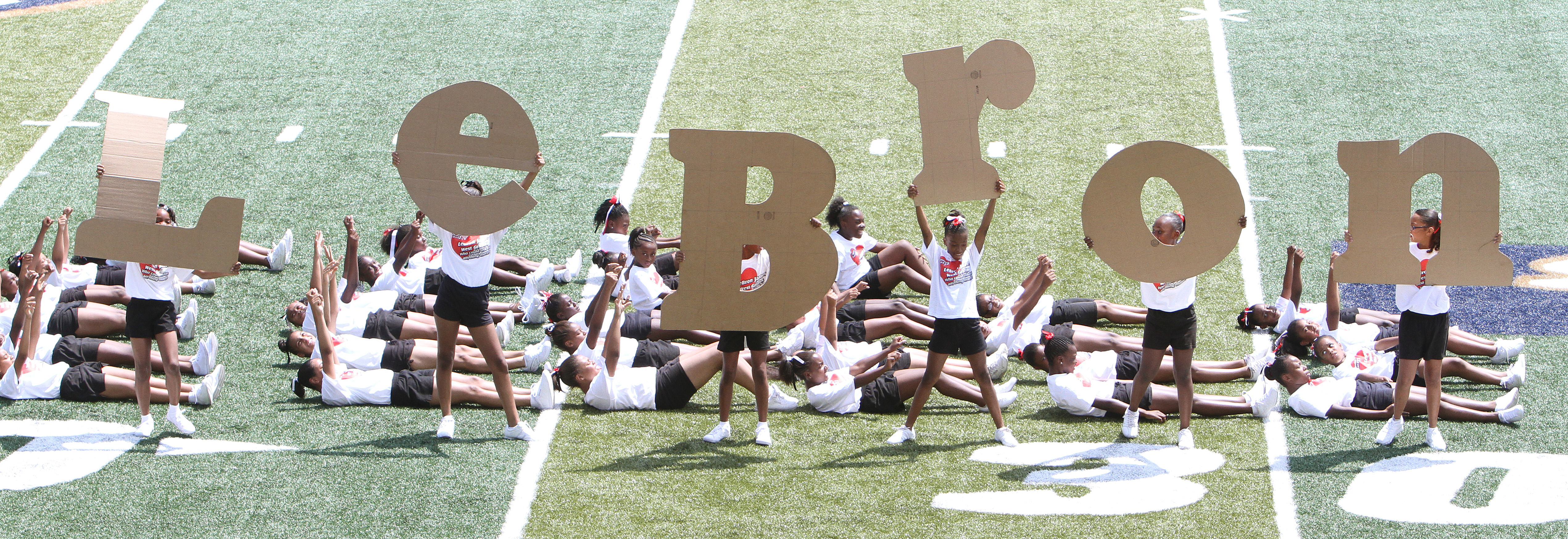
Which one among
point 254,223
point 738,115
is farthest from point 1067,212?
point 254,223

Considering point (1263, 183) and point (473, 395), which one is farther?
point (1263, 183)

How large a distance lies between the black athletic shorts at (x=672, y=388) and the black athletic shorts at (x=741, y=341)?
2.91 ft

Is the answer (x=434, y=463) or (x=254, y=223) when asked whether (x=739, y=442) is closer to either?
(x=434, y=463)

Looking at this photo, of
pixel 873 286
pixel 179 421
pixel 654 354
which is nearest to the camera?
pixel 179 421

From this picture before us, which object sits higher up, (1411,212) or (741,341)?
(1411,212)

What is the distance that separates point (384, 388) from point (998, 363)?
4063mm

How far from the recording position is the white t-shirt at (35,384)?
859cm

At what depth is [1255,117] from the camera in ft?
44.5

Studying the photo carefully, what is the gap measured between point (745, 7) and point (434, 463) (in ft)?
32.4

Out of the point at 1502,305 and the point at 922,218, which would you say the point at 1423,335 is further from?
the point at 1502,305

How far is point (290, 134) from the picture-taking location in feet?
45.5

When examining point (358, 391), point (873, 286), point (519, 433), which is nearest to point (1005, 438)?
point (873, 286)

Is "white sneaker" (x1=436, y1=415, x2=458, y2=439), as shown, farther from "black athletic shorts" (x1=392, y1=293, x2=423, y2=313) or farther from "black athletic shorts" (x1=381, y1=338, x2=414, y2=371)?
"black athletic shorts" (x1=392, y1=293, x2=423, y2=313)

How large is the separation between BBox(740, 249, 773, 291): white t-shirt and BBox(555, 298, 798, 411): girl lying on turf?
46 centimetres
